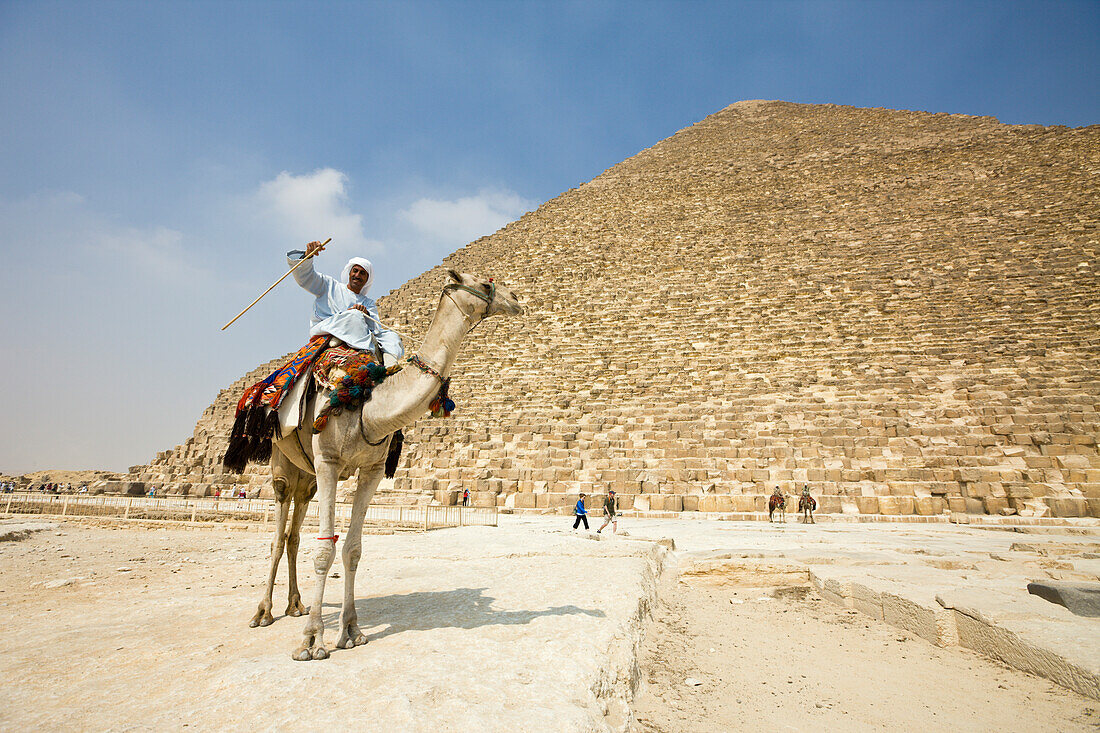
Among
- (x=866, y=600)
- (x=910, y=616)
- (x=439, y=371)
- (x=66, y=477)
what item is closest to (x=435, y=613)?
(x=439, y=371)

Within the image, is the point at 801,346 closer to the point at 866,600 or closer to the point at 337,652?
the point at 866,600

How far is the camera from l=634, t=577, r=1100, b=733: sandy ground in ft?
7.81

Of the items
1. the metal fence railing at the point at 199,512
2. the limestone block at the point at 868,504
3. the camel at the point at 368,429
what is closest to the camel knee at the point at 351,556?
the camel at the point at 368,429

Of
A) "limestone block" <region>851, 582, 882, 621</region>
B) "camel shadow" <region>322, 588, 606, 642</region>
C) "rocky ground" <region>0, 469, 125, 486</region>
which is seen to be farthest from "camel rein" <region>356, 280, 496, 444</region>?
"rocky ground" <region>0, 469, 125, 486</region>

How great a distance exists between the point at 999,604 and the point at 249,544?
836 cm

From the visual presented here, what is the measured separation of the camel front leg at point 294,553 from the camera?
137 inches

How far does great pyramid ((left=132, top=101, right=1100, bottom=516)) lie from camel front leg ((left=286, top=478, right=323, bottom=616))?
1230 cm

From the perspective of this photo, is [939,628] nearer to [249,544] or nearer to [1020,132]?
[249,544]

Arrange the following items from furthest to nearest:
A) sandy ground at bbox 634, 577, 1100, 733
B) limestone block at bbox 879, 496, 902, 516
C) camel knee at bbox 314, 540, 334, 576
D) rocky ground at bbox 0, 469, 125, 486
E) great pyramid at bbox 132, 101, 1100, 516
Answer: rocky ground at bbox 0, 469, 125, 486, great pyramid at bbox 132, 101, 1100, 516, limestone block at bbox 879, 496, 902, 516, camel knee at bbox 314, 540, 334, 576, sandy ground at bbox 634, 577, 1100, 733

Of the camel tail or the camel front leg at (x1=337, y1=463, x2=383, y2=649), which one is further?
the camel tail

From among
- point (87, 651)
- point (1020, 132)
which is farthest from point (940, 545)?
point (1020, 132)

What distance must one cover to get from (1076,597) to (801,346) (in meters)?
16.9

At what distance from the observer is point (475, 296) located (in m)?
3.24

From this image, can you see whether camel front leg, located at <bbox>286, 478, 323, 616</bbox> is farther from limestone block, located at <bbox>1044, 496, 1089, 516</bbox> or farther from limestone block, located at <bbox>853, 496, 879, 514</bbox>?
limestone block, located at <bbox>1044, 496, 1089, 516</bbox>
